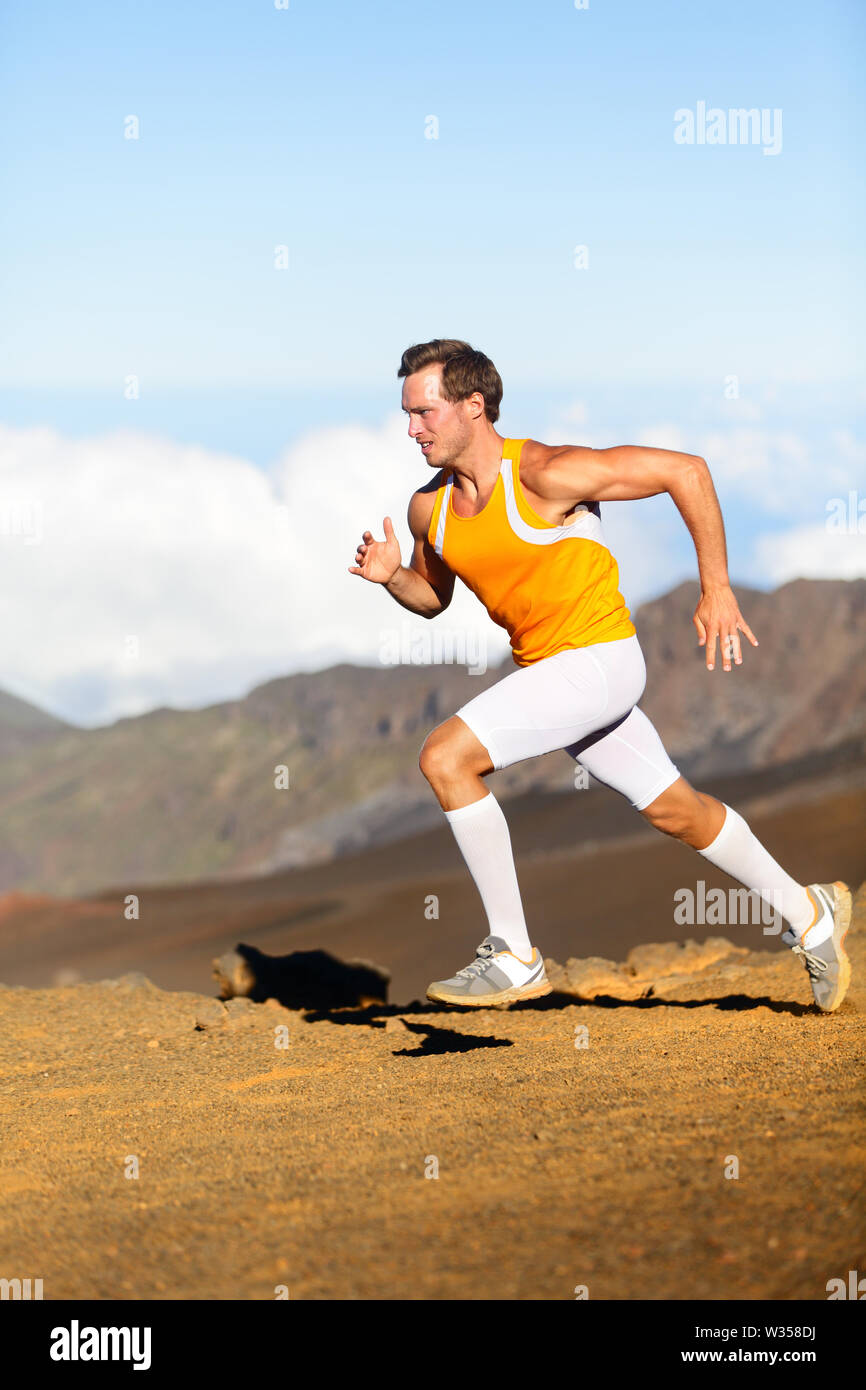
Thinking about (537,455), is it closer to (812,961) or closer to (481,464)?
(481,464)

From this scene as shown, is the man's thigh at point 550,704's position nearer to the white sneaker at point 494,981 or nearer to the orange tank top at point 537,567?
the orange tank top at point 537,567

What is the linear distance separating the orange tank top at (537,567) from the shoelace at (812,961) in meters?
1.38

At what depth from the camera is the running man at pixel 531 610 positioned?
4539 millimetres

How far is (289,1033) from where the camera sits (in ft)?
19.3

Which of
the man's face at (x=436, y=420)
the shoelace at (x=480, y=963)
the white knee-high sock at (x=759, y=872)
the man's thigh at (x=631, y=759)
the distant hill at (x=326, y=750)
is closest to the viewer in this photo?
the shoelace at (x=480, y=963)

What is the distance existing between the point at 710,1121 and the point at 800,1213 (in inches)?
29.2

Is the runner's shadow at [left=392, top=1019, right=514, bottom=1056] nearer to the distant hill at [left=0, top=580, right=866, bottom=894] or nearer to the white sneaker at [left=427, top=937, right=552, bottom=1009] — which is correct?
the white sneaker at [left=427, top=937, right=552, bottom=1009]

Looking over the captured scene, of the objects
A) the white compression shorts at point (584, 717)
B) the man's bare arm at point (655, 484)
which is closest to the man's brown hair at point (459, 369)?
the man's bare arm at point (655, 484)

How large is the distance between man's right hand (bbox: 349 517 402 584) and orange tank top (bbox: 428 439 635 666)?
0.81ft

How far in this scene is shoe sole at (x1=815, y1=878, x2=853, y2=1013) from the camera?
509 cm

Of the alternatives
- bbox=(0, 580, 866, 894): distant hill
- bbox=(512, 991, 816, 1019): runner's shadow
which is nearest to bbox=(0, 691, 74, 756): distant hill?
bbox=(0, 580, 866, 894): distant hill

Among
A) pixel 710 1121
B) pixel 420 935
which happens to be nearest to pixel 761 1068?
pixel 710 1121

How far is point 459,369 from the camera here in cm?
475
